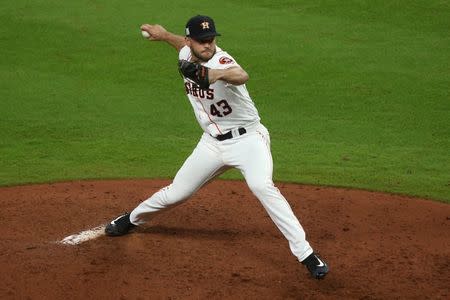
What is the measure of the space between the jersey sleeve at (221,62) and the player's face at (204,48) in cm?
5

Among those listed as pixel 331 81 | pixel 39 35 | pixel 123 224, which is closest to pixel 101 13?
pixel 39 35

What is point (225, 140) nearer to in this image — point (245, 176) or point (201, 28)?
point (245, 176)

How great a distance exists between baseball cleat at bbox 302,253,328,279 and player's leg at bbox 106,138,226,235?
1.04 m

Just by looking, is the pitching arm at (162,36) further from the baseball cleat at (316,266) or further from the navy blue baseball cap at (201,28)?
the baseball cleat at (316,266)

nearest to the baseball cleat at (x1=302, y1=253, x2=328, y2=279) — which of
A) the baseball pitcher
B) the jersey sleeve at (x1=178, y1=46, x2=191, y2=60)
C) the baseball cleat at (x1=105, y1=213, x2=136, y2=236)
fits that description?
the baseball pitcher

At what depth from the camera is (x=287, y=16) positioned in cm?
1311

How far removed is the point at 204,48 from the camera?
19.3ft

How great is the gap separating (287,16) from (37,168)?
6174 millimetres

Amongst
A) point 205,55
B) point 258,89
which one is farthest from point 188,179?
point 258,89

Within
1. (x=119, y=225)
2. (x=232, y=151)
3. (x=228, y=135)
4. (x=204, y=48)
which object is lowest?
(x=119, y=225)

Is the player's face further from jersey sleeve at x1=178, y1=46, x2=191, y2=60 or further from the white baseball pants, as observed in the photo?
the white baseball pants

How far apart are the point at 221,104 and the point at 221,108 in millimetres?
35

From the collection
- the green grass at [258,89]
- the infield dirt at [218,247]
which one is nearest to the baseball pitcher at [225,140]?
the infield dirt at [218,247]

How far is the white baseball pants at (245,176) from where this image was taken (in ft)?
18.7
